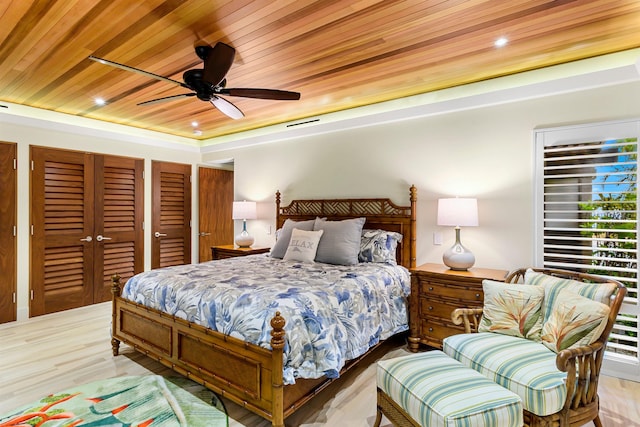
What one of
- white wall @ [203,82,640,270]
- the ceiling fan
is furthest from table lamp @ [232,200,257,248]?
the ceiling fan

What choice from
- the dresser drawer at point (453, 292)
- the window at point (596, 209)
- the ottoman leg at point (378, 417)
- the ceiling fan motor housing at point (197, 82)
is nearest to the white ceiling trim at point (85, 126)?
the ceiling fan motor housing at point (197, 82)

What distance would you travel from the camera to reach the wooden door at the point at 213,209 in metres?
6.11

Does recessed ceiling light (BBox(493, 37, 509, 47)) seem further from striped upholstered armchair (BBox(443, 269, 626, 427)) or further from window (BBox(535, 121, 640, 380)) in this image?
striped upholstered armchair (BBox(443, 269, 626, 427))

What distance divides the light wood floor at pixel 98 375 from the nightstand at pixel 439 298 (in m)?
0.31

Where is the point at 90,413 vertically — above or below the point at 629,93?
below

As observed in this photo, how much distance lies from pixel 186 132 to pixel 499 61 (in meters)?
4.68

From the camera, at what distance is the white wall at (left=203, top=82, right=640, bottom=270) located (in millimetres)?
3035

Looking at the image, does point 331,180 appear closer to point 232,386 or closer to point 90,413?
point 232,386

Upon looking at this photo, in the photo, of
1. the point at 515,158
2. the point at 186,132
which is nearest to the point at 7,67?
the point at 186,132

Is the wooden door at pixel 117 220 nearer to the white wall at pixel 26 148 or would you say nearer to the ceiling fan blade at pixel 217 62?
the white wall at pixel 26 148

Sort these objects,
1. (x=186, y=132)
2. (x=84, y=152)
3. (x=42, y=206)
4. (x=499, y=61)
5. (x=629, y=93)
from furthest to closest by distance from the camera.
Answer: (x=186, y=132)
(x=84, y=152)
(x=42, y=206)
(x=499, y=61)
(x=629, y=93)

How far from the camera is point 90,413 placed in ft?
7.36

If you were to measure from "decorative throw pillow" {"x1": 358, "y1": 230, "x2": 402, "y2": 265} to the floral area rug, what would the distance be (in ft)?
6.44

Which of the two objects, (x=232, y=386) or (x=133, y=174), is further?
(x=133, y=174)
